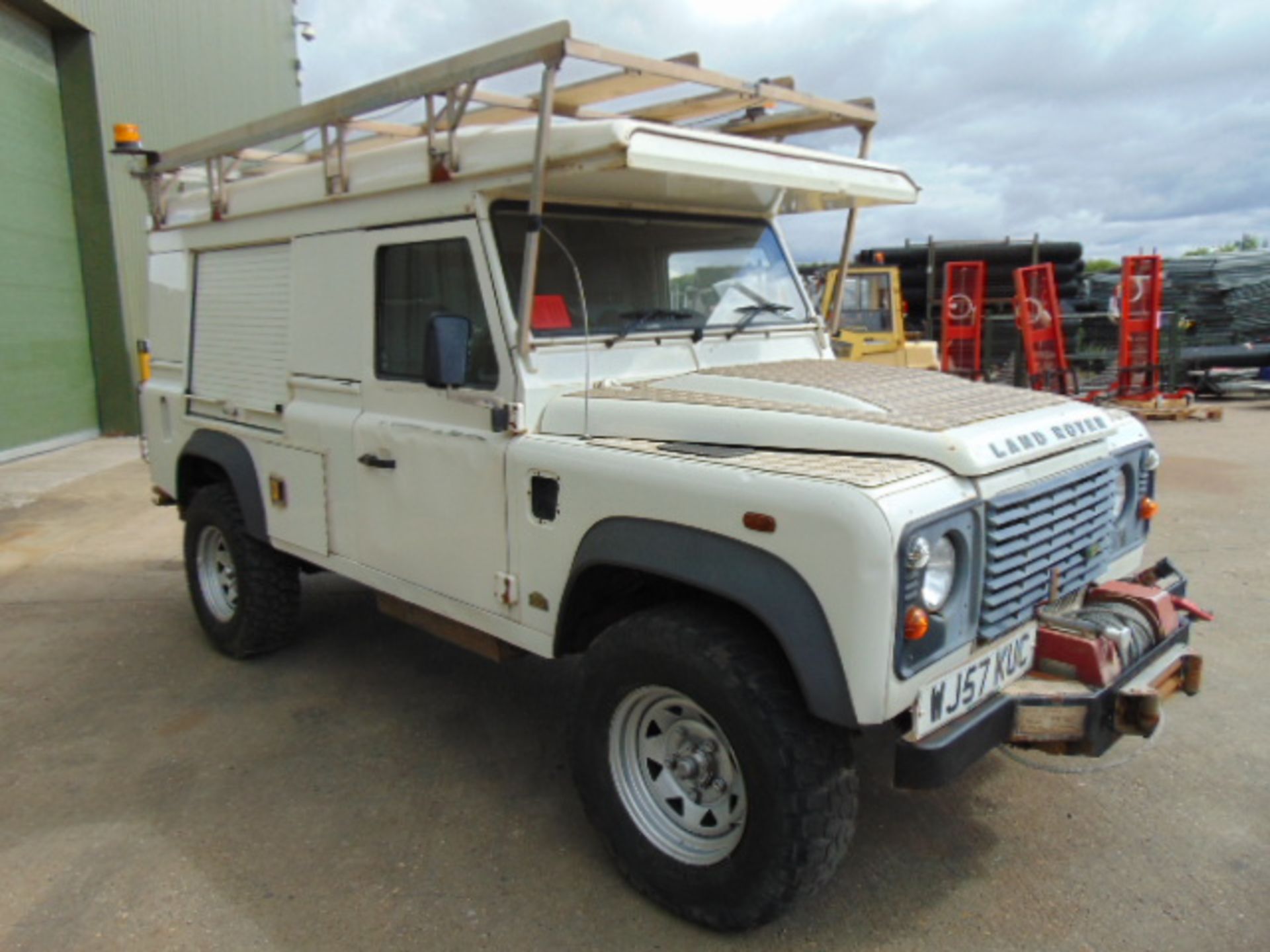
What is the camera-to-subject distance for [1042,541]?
9.37 ft

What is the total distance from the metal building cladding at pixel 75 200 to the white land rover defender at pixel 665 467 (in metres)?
7.59

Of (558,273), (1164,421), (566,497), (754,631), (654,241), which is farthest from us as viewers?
(1164,421)

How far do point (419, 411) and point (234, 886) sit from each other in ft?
5.68

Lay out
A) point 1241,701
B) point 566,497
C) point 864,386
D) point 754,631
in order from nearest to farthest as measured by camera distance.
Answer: point 754,631
point 566,497
point 864,386
point 1241,701

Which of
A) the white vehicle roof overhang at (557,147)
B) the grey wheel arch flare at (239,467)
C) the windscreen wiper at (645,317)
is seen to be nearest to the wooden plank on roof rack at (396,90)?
the white vehicle roof overhang at (557,147)

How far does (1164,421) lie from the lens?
13156mm

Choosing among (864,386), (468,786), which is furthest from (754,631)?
(468,786)

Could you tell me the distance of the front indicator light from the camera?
7.82ft

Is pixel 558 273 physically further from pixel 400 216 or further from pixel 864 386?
pixel 864 386

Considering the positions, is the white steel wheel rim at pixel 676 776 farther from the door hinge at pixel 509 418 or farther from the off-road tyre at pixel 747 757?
the door hinge at pixel 509 418

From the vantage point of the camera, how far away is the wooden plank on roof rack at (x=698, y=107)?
164 inches

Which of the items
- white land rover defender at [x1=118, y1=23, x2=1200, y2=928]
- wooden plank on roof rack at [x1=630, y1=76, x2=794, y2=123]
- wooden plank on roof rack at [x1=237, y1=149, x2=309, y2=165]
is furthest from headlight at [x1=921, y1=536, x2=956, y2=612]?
wooden plank on roof rack at [x1=237, y1=149, x2=309, y2=165]

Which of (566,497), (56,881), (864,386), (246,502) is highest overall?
(864,386)

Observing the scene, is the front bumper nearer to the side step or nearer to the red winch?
the red winch
